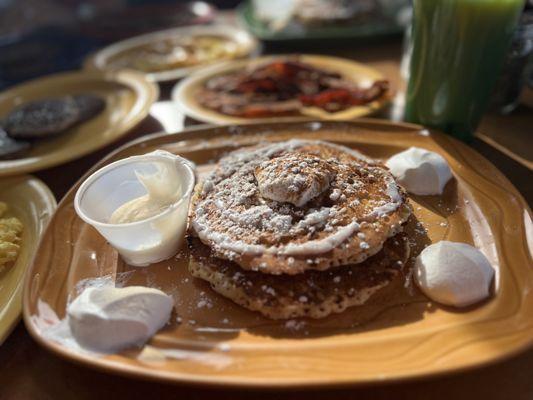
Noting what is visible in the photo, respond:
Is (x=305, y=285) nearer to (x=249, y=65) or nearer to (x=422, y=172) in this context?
(x=422, y=172)

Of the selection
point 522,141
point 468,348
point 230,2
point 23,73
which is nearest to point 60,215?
point 468,348

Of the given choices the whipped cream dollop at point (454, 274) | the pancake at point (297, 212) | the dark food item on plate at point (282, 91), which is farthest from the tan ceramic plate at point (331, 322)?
the dark food item on plate at point (282, 91)

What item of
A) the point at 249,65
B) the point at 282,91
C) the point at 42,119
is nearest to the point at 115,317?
the point at 42,119

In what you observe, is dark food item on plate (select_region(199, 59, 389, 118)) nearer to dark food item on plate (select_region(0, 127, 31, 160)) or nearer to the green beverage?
the green beverage

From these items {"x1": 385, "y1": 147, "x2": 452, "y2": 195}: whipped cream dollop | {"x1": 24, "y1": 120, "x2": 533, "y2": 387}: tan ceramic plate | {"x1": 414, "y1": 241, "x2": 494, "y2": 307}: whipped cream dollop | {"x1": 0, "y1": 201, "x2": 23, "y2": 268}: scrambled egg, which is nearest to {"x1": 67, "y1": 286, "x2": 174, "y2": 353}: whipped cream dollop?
{"x1": 24, "y1": 120, "x2": 533, "y2": 387}: tan ceramic plate

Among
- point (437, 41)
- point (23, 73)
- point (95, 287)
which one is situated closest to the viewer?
point (95, 287)

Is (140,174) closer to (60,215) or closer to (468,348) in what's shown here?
(60,215)
